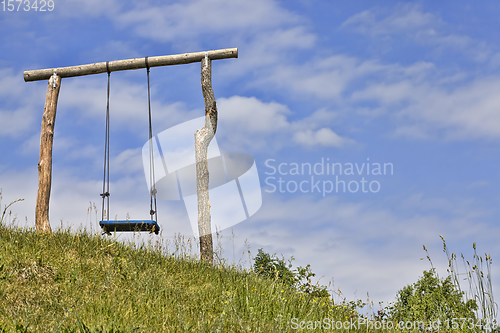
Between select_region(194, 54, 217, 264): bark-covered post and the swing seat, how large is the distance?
2.92 feet

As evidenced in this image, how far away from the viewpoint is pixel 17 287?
5.27 meters

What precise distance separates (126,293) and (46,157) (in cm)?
488

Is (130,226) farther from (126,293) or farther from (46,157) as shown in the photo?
(46,157)

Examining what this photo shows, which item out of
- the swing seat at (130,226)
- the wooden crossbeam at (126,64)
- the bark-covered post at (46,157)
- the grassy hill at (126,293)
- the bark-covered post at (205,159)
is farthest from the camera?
the wooden crossbeam at (126,64)

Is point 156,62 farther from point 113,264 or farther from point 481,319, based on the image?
point 481,319

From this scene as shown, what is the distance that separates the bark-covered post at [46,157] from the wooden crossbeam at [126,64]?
0.26 meters

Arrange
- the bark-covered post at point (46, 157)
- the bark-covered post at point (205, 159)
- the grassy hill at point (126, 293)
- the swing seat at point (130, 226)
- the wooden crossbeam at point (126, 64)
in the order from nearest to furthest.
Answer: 1. the grassy hill at point (126, 293)
2. the swing seat at point (130, 226)
3. the bark-covered post at point (205, 159)
4. the bark-covered post at point (46, 157)
5. the wooden crossbeam at point (126, 64)

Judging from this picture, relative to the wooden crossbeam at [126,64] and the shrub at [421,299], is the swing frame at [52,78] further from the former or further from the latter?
the shrub at [421,299]

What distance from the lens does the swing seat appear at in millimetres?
7301

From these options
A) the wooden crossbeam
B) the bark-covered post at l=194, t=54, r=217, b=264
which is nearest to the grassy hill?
the bark-covered post at l=194, t=54, r=217, b=264

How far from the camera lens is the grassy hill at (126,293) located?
14.0 ft

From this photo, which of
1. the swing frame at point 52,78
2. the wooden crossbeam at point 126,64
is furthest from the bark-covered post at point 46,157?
the wooden crossbeam at point 126,64

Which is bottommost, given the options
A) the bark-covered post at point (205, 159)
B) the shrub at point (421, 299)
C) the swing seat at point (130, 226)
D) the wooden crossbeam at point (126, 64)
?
the shrub at point (421, 299)

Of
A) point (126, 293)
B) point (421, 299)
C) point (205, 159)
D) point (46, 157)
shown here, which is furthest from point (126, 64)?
point (421, 299)
